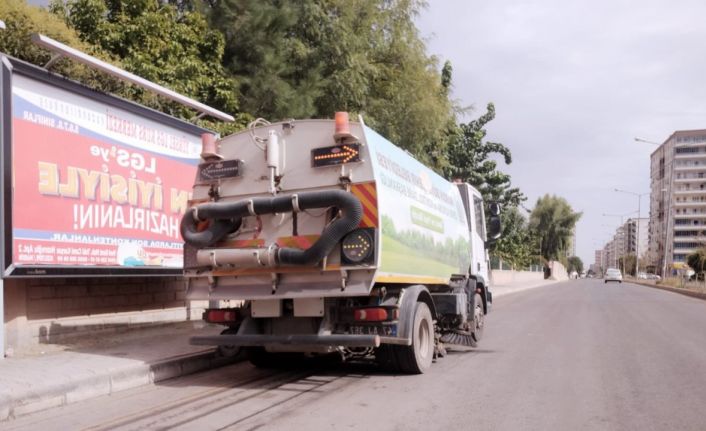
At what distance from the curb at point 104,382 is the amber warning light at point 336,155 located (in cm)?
322

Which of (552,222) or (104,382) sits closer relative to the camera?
(104,382)

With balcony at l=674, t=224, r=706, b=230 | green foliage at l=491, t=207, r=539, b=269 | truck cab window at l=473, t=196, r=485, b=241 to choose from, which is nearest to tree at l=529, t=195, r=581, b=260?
green foliage at l=491, t=207, r=539, b=269

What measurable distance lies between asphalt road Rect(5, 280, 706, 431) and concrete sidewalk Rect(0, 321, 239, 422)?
6.5 inches

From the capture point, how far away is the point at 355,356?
8805mm

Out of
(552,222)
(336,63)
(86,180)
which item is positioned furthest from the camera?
(552,222)

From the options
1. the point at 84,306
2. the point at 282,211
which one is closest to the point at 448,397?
the point at 282,211

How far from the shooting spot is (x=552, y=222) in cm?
8431

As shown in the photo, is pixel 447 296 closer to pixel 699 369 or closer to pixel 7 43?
pixel 699 369

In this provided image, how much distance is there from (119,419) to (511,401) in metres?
3.87

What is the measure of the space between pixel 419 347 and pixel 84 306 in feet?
17.1

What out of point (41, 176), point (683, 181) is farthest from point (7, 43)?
point (683, 181)

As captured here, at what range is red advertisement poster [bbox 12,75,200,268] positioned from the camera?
25.8ft

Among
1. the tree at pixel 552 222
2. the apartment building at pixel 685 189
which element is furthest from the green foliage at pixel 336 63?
the apartment building at pixel 685 189

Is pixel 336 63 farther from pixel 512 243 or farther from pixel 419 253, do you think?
pixel 512 243
